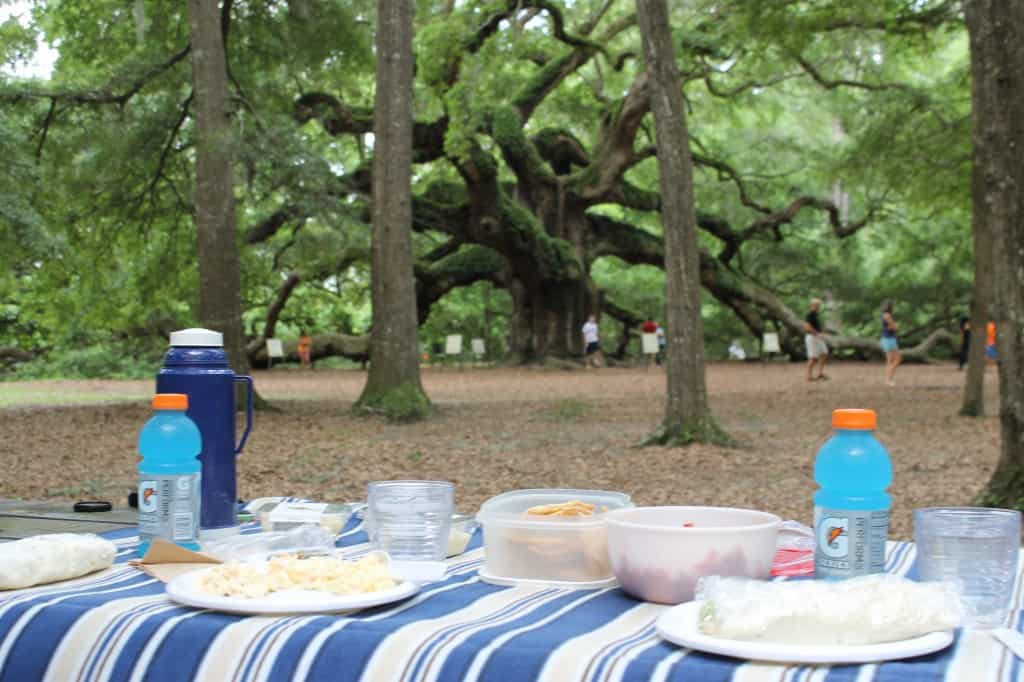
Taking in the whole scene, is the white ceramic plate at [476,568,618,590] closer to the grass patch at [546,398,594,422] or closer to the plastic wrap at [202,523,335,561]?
the plastic wrap at [202,523,335,561]

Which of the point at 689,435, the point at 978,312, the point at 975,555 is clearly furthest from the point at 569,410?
the point at 975,555

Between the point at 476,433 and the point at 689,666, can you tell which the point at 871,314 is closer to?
the point at 476,433

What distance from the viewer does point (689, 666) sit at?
4.26 ft

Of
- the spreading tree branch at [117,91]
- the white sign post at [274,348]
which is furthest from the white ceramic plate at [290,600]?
the white sign post at [274,348]

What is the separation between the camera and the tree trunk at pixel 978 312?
1266 cm

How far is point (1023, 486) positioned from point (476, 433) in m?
6.99

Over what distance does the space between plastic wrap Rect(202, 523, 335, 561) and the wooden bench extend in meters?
0.64

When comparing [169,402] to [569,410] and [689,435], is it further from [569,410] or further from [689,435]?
[569,410]

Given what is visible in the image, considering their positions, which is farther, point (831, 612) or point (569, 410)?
point (569, 410)

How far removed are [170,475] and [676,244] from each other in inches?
347

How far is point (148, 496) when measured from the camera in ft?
6.57

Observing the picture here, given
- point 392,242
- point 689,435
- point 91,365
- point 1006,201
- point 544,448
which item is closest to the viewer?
point 1006,201

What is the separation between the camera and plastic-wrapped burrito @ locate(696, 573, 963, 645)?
1339 mm

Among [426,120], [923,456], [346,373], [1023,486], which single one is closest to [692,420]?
[923,456]
